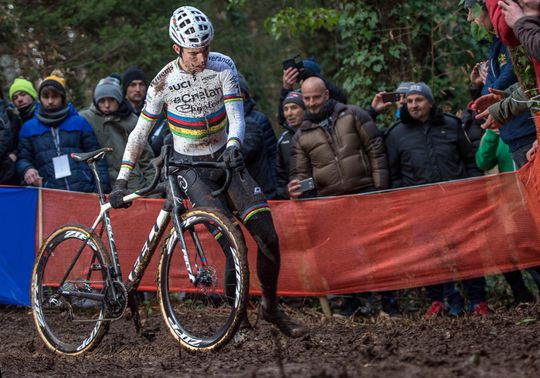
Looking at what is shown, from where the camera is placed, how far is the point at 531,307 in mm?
8094

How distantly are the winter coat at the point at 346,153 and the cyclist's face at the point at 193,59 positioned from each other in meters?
2.49

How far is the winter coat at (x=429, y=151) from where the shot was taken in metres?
9.63

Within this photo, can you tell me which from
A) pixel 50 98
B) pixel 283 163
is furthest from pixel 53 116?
pixel 283 163

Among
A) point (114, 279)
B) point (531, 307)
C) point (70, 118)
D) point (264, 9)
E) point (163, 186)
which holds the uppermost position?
point (264, 9)

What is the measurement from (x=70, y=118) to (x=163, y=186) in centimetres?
401

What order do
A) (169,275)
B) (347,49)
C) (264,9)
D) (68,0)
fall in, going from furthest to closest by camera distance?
(264,9), (347,49), (68,0), (169,275)

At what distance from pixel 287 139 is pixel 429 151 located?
171 centimetres

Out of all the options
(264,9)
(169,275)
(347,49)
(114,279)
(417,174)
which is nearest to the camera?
(169,275)

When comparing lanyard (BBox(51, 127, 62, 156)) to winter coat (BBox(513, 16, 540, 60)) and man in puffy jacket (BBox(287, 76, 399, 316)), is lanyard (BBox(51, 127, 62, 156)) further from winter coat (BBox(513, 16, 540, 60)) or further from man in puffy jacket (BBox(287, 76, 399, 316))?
winter coat (BBox(513, 16, 540, 60))

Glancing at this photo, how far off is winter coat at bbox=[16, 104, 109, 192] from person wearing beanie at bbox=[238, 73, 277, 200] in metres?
1.79

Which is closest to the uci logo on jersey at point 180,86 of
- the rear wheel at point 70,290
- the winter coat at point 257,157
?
the rear wheel at point 70,290

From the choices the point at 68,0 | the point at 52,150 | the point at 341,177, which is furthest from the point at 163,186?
the point at 68,0

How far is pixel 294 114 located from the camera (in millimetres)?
10688

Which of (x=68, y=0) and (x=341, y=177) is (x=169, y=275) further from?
(x=68, y=0)
